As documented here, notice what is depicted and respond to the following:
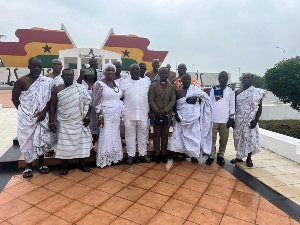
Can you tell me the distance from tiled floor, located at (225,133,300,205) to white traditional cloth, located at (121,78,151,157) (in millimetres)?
1960

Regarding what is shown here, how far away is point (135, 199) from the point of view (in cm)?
272

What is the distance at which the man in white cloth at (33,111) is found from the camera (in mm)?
3160

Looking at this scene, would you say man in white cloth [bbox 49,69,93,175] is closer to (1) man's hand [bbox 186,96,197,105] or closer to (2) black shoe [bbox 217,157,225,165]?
(1) man's hand [bbox 186,96,197,105]

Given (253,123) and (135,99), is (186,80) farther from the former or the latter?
(253,123)

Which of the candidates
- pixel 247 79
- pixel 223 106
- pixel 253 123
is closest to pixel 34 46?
pixel 223 106

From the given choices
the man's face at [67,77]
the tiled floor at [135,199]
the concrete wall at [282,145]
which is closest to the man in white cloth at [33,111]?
the man's face at [67,77]

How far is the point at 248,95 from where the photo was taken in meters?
3.84

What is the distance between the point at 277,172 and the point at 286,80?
219 inches

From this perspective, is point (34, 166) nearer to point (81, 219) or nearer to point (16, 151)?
point (16, 151)

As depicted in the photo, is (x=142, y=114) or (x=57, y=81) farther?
(x=142, y=114)

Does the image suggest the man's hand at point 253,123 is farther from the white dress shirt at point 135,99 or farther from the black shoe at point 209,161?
the white dress shirt at point 135,99

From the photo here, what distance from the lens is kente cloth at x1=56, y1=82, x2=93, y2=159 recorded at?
3.21 m

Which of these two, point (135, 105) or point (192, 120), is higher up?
point (135, 105)

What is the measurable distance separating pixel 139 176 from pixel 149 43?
927 inches
